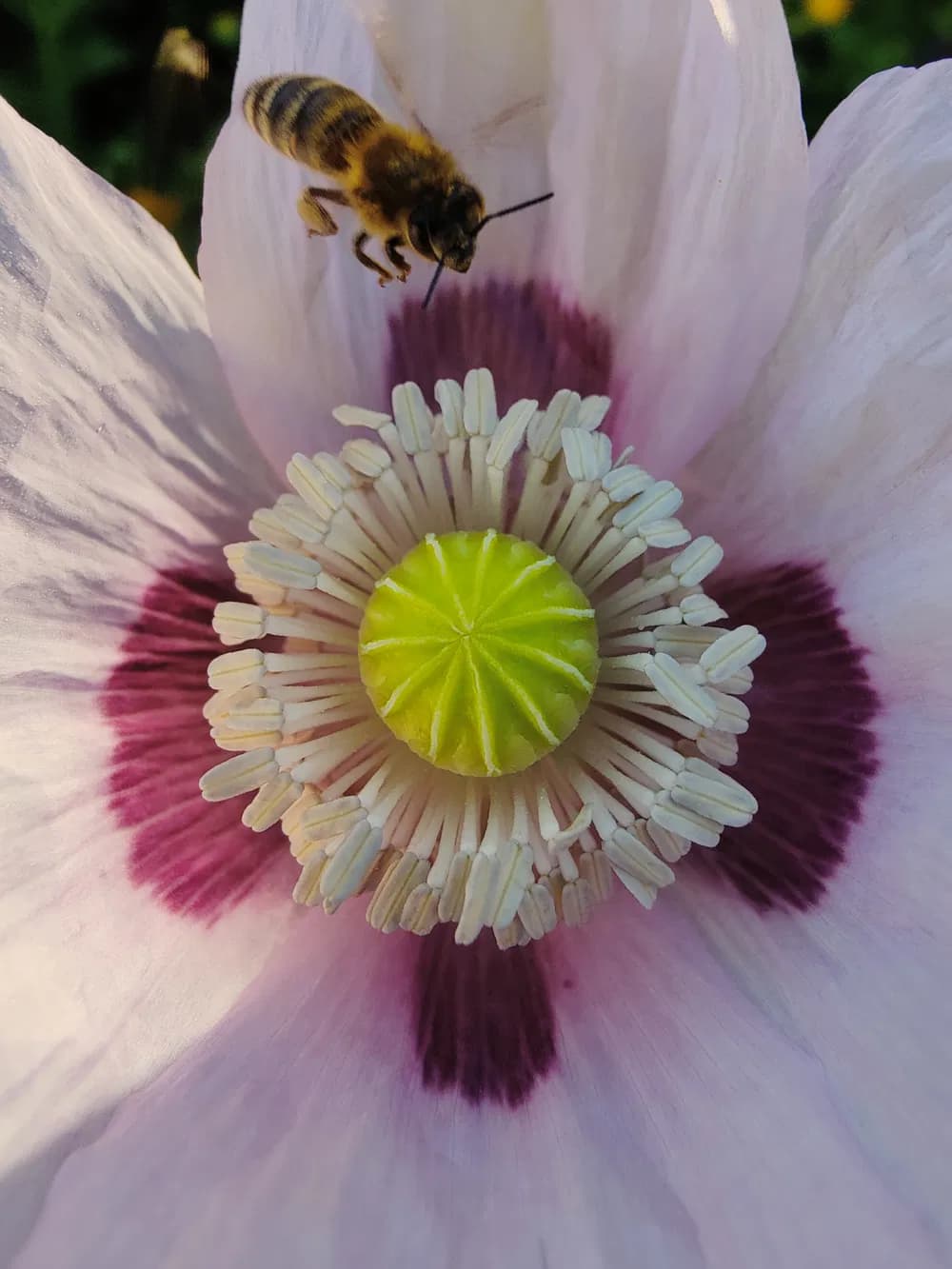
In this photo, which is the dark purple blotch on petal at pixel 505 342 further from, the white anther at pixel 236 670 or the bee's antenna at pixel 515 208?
the white anther at pixel 236 670

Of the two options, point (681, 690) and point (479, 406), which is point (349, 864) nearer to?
point (681, 690)

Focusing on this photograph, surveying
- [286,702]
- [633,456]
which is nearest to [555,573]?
[633,456]

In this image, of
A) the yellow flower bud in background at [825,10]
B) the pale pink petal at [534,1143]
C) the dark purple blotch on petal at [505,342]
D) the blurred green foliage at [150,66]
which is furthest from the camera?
the yellow flower bud in background at [825,10]

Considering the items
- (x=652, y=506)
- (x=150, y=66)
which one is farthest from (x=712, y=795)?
(x=150, y=66)

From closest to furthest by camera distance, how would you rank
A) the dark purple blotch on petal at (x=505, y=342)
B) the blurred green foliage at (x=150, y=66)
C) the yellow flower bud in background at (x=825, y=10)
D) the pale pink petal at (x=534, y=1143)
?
the pale pink petal at (x=534, y=1143)
the dark purple blotch on petal at (x=505, y=342)
the blurred green foliage at (x=150, y=66)
the yellow flower bud in background at (x=825, y=10)

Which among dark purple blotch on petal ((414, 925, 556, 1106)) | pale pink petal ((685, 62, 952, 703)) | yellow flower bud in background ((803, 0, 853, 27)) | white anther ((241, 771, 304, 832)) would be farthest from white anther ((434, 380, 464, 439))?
yellow flower bud in background ((803, 0, 853, 27))

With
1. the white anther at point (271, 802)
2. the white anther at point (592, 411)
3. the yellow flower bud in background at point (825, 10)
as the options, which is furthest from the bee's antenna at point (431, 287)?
the yellow flower bud in background at point (825, 10)
